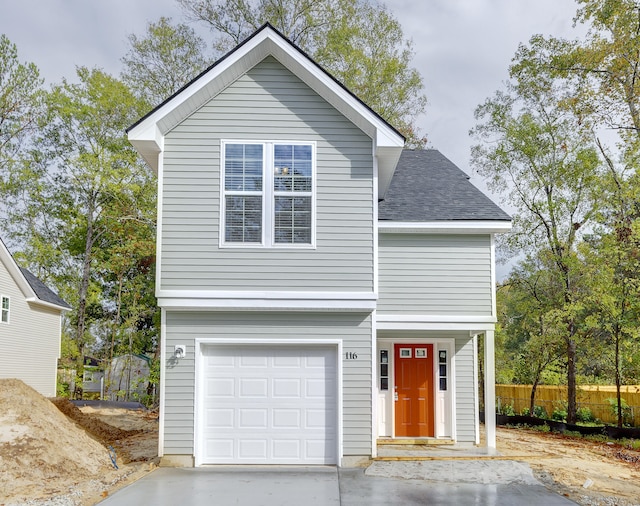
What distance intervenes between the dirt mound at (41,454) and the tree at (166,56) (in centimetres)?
1722

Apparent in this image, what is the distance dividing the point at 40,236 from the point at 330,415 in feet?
79.5

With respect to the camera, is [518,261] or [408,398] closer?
[408,398]

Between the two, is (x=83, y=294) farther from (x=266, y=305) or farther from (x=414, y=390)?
(x=266, y=305)

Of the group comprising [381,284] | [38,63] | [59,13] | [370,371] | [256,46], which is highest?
[38,63]

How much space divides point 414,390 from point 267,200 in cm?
573

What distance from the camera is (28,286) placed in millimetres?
21406

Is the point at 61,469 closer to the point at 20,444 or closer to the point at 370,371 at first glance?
the point at 20,444

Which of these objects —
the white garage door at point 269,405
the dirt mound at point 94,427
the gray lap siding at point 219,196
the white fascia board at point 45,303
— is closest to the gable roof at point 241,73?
the gray lap siding at point 219,196

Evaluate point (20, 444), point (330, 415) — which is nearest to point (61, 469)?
point (20, 444)

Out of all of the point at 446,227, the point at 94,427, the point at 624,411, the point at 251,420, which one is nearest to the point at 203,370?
the point at 251,420

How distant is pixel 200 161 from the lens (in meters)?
10.9

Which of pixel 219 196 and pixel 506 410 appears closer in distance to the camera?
pixel 219 196

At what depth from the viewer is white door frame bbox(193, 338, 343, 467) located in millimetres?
10484

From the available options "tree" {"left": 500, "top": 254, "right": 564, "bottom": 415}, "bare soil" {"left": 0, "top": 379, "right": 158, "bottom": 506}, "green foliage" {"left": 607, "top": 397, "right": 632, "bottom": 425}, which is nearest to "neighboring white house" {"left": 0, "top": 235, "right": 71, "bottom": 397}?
"bare soil" {"left": 0, "top": 379, "right": 158, "bottom": 506}
